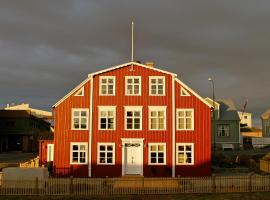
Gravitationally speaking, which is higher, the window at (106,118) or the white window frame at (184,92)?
the white window frame at (184,92)

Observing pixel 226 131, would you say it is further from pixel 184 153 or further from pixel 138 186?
pixel 138 186

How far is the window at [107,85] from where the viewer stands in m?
39.2

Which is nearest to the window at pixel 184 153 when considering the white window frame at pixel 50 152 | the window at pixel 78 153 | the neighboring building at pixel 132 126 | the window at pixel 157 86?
the neighboring building at pixel 132 126

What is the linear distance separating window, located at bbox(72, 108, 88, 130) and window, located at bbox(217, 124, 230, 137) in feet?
124

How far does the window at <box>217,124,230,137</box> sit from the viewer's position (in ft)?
238

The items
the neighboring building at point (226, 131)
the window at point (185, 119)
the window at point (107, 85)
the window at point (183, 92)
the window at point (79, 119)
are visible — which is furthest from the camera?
the neighboring building at point (226, 131)

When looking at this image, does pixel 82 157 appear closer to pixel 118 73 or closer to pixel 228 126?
pixel 118 73

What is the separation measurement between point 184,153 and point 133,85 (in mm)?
7003

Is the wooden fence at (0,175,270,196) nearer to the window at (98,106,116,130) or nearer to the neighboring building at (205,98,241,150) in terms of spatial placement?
the window at (98,106,116,130)

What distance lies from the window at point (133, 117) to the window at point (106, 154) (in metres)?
2.15

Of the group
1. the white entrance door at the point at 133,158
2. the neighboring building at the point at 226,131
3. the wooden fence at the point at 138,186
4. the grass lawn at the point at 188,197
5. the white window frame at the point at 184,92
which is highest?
the white window frame at the point at 184,92

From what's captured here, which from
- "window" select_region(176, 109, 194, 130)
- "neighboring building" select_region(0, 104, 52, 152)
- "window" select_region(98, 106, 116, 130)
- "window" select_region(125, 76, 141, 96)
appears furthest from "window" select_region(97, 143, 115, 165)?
"neighboring building" select_region(0, 104, 52, 152)

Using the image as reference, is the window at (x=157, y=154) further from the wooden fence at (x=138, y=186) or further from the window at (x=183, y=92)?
the wooden fence at (x=138, y=186)

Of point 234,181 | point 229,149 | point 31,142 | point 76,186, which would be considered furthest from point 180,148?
point 31,142
